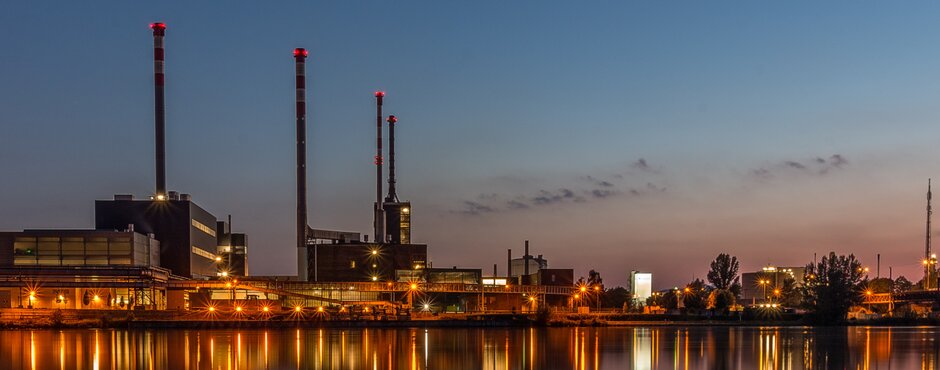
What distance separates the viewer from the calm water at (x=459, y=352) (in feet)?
140

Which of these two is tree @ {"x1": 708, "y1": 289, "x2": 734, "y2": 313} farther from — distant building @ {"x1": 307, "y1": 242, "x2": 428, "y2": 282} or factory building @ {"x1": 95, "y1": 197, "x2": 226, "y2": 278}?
factory building @ {"x1": 95, "y1": 197, "x2": 226, "y2": 278}

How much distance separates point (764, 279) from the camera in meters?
172

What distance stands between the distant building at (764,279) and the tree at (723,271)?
35.0 feet

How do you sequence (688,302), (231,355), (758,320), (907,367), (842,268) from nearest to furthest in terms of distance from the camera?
(907,367) < (231,355) < (758,320) < (842,268) < (688,302)

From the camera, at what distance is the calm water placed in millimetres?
42750

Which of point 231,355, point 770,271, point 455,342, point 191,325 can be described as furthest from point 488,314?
point 770,271

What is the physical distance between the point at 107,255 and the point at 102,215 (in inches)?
358

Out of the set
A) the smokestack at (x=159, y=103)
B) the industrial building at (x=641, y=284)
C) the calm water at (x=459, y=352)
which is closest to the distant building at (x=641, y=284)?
the industrial building at (x=641, y=284)

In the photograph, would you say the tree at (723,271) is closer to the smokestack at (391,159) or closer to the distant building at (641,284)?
the distant building at (641,284)

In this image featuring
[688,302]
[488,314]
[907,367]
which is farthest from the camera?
[688,302]

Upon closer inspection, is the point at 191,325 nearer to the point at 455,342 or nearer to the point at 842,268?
the point at 455,342

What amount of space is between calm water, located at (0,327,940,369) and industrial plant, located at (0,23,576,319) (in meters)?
30.6

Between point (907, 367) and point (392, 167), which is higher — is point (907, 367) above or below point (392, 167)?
below

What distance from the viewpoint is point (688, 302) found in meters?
124
